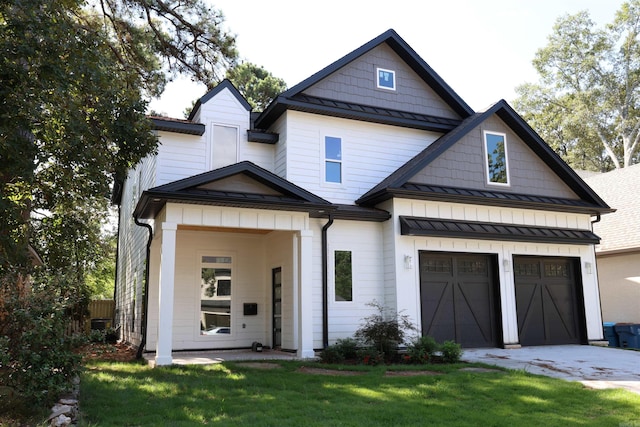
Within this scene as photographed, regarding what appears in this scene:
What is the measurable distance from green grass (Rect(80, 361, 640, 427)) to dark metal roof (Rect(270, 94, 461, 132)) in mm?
7123

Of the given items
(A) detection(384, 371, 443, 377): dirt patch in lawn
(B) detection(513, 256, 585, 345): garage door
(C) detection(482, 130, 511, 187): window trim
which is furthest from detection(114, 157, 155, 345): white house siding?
(B) detection(513, 256, 585, 345): garage door

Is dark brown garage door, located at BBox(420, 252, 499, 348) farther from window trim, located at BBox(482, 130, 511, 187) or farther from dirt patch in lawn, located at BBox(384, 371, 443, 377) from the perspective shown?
dirt patch in lawn, located at BBox(384, 371, 443, 377)

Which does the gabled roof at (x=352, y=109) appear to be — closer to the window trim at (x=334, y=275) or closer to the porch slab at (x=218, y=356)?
the window trim at (x=334, y=275)

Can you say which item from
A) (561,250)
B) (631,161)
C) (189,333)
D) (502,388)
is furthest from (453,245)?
(631,161)

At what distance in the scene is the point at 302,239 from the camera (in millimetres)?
11828

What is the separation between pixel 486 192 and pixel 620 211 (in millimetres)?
8355

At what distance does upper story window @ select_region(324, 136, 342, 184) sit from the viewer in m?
14.0

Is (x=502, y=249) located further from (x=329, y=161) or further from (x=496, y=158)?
(x=329, y=161)

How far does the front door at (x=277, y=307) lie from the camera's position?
1345 cm

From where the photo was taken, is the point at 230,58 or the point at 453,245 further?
the point at 230,58

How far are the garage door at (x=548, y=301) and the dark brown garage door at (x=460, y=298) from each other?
89cm

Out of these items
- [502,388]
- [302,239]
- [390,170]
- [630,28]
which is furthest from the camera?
[630,28]

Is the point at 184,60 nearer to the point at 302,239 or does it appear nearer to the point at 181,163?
the point at 181,163

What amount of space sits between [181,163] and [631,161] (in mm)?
29880
